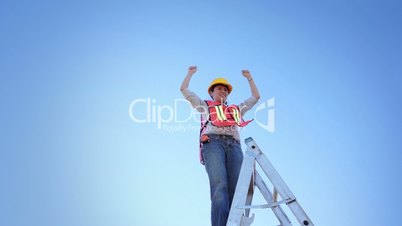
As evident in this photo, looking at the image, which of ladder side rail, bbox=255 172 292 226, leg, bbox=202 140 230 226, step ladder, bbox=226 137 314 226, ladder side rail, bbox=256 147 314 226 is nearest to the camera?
ladder side rail, bbox=256 147 314 226

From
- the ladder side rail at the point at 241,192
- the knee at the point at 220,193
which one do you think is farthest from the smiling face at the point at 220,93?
the ladder side rail at the point at 241,192

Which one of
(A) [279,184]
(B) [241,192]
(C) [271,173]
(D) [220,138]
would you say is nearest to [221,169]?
(D) [220,138]

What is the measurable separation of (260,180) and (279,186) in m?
0.53

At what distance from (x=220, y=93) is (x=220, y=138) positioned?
108 cm

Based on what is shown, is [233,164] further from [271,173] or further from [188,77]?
[188,77]

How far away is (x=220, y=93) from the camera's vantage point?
25.9ft

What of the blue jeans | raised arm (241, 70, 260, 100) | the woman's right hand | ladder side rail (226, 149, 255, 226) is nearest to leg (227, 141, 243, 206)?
the blue jeans

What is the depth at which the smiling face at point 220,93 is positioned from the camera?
310 inches

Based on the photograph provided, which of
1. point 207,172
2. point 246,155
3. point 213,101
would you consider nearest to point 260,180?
point 246,155

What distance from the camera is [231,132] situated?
23.7 feet

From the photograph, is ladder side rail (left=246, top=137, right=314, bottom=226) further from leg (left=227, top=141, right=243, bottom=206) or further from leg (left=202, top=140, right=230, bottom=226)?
leg (left=227, top=141, right=243, bottom=206)

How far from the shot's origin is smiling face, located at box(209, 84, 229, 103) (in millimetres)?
7863

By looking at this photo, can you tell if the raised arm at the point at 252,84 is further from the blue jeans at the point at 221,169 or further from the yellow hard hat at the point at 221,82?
the blue jeans at the point at 221,169

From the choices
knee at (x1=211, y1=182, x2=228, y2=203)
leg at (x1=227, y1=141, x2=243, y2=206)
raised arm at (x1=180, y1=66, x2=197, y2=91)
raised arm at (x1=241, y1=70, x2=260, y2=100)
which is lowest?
knee at (x1=211, y1=182, x2=228, y2=203)
